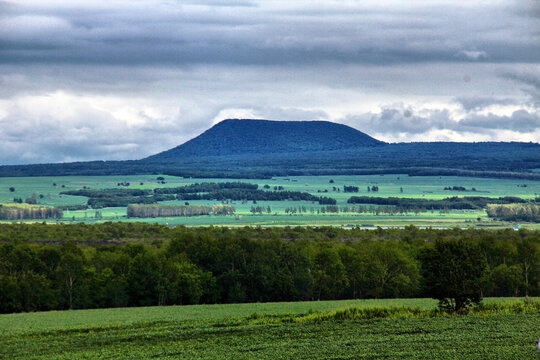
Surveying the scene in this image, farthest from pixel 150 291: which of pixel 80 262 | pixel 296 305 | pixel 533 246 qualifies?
pixel 533 246

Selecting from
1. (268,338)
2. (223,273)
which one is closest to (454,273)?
(268,338)

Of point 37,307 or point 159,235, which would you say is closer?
point 37,307

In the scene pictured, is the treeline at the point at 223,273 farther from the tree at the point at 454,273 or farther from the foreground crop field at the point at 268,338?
the foreground crop field at the point at 268,338

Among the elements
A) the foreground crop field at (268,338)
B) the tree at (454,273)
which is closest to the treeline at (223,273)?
the tree at (454,273)

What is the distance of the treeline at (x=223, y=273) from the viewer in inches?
3858

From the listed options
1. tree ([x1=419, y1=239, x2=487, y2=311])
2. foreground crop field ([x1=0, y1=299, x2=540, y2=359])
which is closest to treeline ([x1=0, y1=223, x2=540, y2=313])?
tree ([x1=419, y1=239, x2=487, y2=311])

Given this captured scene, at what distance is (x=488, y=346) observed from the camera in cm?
4688

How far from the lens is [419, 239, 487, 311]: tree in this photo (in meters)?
69.6

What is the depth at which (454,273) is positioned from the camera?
232 feet

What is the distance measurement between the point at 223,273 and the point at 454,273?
43.4 m

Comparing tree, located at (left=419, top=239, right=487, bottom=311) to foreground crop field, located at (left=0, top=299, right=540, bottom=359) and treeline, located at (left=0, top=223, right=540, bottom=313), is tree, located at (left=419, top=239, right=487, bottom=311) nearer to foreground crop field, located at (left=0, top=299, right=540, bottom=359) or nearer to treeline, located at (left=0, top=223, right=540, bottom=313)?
foreground crop field, located at (left=0, top=299, right=540, bottom=359)

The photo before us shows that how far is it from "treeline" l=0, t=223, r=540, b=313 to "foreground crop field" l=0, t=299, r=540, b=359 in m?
26.1

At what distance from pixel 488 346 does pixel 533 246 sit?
72.2m

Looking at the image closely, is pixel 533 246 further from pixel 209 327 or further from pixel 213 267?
pixel 209 327
